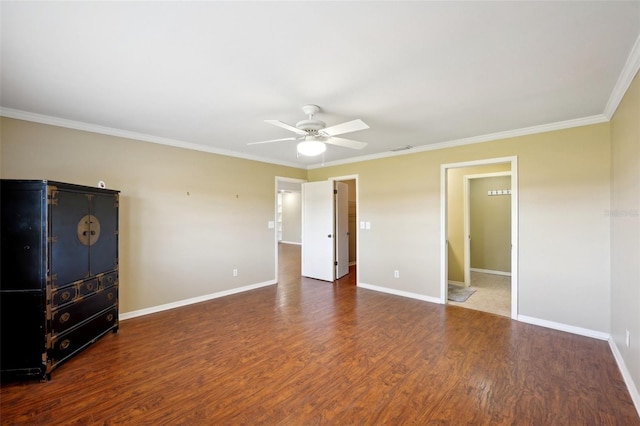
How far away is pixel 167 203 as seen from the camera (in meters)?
3.96

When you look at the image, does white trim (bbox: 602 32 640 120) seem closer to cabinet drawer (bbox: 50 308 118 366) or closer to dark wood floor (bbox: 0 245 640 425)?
dark wood floor (bbox: 0 245 640 425)

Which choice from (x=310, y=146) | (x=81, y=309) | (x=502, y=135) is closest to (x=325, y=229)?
(x=310, y=146)

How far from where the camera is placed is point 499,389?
7.14 feet

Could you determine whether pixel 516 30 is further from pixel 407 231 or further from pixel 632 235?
pixel 407 231

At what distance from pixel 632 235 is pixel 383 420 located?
8.02 feet

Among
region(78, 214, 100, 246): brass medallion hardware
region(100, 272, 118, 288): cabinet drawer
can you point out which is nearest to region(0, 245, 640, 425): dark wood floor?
region(100, 272, 118, 288): cabinet drawer

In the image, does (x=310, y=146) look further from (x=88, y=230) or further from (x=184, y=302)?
(x=184, y=302)

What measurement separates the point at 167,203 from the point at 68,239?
146 cm

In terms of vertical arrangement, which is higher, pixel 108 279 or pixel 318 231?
pixel 318 231

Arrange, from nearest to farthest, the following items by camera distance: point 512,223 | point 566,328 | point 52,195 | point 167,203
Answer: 1. point 52,195
2. point 566,328
3. point 512,223
4. point 167,203

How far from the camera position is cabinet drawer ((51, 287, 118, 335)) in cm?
244

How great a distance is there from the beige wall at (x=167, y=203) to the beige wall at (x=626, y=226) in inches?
187

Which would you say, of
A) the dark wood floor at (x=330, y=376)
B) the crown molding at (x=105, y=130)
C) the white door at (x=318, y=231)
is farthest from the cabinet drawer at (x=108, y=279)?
the white door at (x=318, y=231)

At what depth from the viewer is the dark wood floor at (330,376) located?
192 cm
